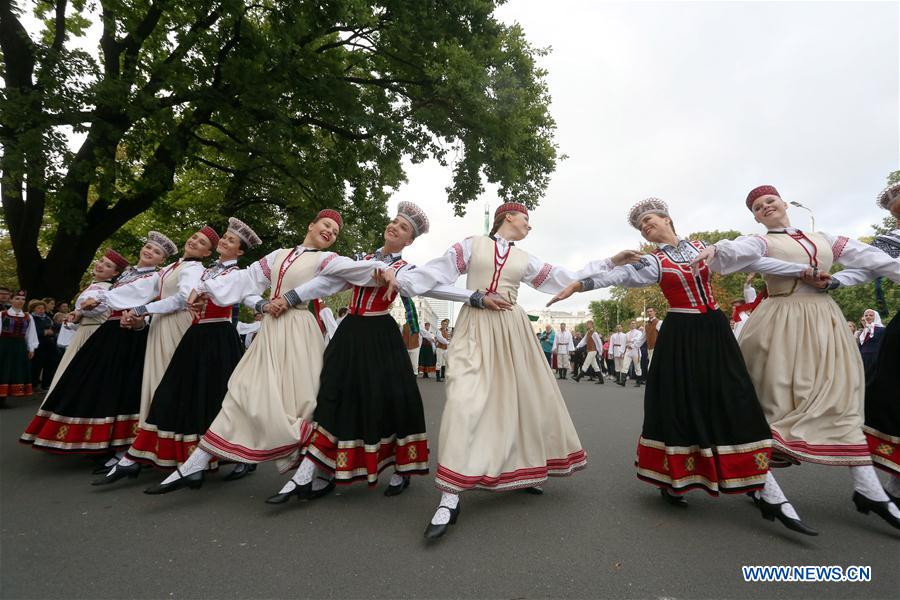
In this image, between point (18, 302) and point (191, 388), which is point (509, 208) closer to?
point (191, 388)

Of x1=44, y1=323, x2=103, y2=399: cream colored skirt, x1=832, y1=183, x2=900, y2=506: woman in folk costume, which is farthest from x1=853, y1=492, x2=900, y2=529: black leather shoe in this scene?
x1=44, y1=323, x2=103, y2=399: cream colored skirt

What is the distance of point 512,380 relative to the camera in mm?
3285

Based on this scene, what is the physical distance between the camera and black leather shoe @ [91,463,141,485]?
147 inches

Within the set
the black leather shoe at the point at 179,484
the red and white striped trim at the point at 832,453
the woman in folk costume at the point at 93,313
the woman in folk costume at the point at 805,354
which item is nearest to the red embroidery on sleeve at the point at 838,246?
the woman in folk costume at the point at 805,354

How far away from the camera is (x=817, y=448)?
2.96 metres

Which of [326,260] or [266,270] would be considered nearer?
[326,260]

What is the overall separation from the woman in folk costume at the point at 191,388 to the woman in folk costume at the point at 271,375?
0.22 m

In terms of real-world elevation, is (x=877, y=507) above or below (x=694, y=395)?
below

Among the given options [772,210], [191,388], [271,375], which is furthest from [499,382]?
[191,388]

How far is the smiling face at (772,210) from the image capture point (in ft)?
11.6

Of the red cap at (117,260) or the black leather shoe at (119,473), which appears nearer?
the black leather shoe at (119,473)

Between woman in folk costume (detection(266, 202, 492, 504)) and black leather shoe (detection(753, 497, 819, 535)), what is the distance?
2.17 metres

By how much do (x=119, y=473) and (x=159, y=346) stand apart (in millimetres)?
1090

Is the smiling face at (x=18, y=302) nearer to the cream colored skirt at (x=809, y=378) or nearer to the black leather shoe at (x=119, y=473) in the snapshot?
the black leather shoe at (x=119, y=473)
